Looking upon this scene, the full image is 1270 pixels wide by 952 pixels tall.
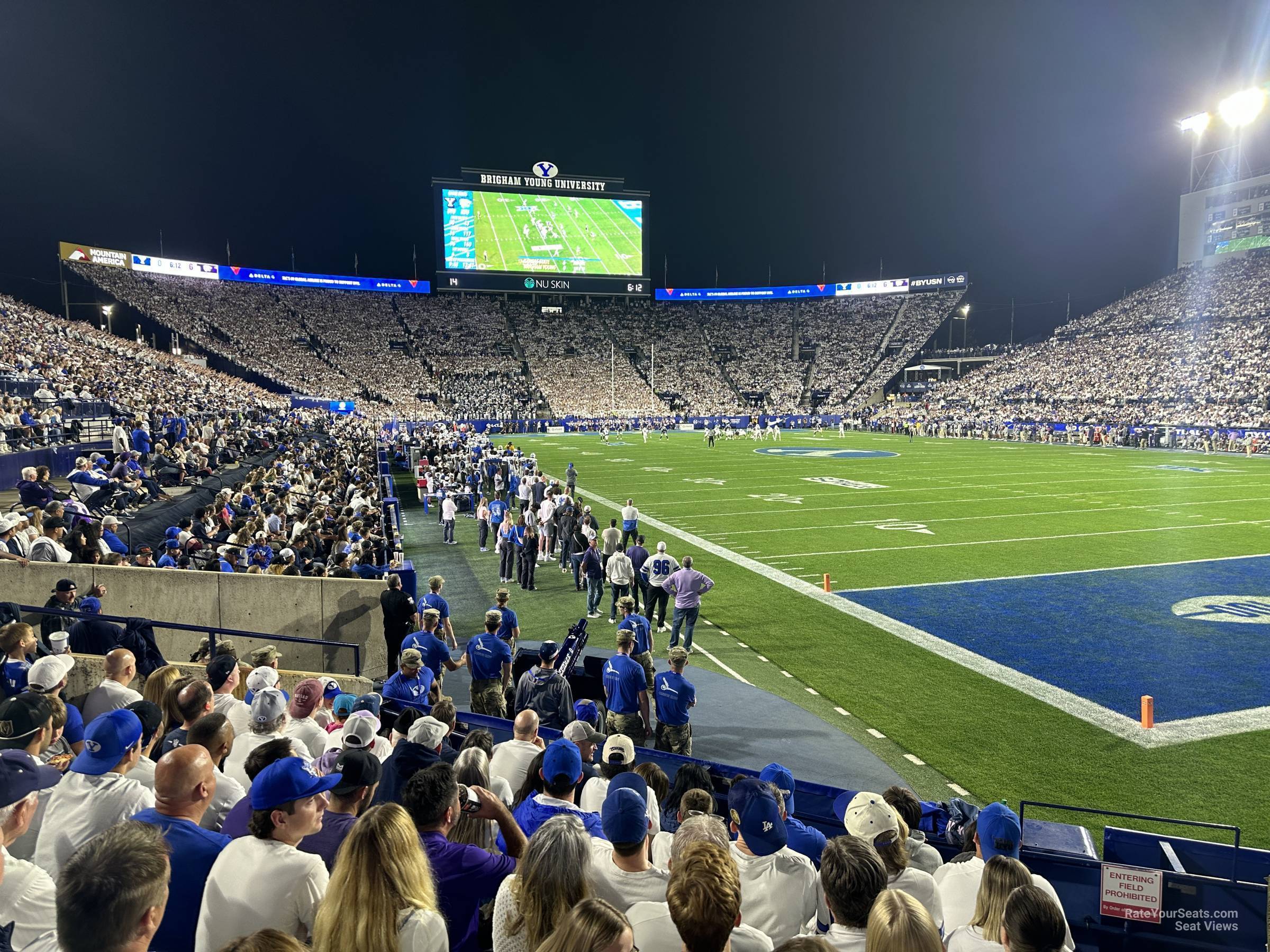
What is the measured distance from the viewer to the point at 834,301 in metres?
94.8

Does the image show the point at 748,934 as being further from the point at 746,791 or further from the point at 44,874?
the point at 44,874

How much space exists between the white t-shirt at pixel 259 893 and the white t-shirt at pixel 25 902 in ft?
1.55

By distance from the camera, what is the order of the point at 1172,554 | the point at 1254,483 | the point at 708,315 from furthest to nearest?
1. the point at 708,315
2. the point at 1254,483
3. the point at 1172,554

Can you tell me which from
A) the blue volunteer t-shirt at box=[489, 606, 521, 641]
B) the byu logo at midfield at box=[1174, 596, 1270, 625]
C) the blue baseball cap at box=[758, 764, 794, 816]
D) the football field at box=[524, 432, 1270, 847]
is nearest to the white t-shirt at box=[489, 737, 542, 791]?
the blue baseball cap at box=[758, 764, 794, 816]

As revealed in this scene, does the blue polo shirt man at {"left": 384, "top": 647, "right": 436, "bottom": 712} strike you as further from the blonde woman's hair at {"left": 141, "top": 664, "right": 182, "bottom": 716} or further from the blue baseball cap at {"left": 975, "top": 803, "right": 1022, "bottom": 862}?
the blue baseball cap at {"left": 975, "top": 803, "right": 1022, "bottom": 862}

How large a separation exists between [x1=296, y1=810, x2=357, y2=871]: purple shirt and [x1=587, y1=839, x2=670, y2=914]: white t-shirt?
0.95 m

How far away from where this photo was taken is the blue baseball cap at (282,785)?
9.21ft

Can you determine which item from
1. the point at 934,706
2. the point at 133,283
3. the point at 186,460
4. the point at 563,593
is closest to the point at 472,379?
the point at 133,283

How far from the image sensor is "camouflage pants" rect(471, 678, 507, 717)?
7.89m

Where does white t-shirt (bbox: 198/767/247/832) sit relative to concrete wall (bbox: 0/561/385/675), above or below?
above

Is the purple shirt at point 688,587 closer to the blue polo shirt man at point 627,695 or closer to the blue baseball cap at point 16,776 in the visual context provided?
the blue polo shirt man at point 627,695

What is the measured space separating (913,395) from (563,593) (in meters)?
72.1

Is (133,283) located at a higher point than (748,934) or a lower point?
higher

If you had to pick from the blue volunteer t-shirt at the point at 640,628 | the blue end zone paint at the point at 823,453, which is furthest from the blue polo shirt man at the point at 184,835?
the blue end zone paint at the point at 823,453
